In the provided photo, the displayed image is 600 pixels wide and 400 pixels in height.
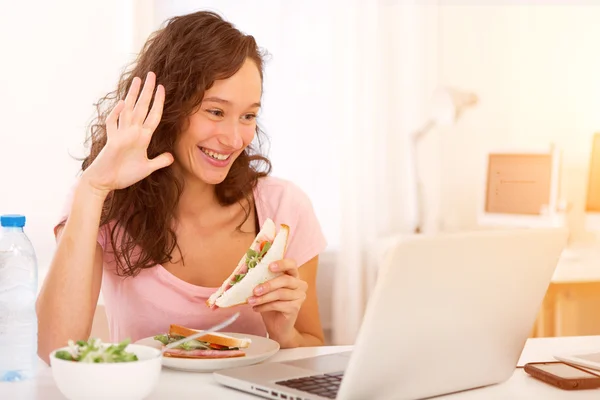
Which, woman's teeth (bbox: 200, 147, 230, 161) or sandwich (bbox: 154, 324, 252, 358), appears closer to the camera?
sandwich (bbox: 154, 324, 252, 358)

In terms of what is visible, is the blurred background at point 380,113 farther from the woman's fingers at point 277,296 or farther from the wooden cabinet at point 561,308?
the woman's fingers at point 277,296

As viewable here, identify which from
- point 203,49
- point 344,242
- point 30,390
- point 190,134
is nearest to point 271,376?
point 30,390

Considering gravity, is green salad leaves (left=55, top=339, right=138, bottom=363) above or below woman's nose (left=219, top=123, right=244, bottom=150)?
below

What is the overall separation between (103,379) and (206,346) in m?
0.38

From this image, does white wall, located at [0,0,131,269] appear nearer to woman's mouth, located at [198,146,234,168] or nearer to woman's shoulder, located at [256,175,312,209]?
woman's shoulder, located at [256,175,312,209]

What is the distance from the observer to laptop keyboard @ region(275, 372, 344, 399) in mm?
1091

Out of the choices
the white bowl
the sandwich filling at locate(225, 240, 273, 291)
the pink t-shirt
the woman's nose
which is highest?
the woman's nose

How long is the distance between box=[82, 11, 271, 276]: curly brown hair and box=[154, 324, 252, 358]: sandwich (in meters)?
0.37

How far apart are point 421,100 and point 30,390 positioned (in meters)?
2.73

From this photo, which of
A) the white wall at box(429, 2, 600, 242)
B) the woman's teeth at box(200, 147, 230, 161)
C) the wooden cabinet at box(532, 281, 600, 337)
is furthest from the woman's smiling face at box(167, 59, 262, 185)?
the white wall at box(429, 2, 600, 242)

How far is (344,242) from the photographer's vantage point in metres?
3.50

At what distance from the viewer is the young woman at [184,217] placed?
1524 mm

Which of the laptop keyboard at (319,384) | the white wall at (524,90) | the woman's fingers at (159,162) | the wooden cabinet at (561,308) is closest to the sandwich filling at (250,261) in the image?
the woman's fingers at (159,162)

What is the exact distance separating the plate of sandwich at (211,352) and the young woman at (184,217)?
0.15 m
